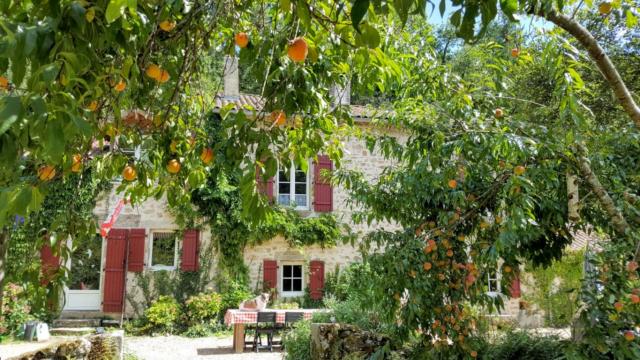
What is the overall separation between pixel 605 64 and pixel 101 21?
2.00 meters

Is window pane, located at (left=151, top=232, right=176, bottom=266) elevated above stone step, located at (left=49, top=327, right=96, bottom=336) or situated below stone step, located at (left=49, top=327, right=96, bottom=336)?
above

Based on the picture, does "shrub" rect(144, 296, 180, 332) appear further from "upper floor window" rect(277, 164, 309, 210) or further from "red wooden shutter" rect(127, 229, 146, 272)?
"upper floor window" rect(277, 164, 309, 210)

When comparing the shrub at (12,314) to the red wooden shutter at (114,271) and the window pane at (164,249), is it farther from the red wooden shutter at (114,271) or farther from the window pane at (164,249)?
the window pane at (164,249)

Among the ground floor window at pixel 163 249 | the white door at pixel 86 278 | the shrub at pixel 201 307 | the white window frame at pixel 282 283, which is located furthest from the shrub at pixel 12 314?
the white window frame at pixel 282 283

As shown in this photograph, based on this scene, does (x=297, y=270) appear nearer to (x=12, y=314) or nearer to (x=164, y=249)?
(x=164, y=249)

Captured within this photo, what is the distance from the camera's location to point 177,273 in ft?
37.7

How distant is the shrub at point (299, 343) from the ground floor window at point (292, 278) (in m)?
4.54

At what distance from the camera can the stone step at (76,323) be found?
10.6 meters

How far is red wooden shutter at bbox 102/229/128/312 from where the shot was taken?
11.1 metres

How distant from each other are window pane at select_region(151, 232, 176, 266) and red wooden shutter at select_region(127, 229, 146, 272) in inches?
14.8

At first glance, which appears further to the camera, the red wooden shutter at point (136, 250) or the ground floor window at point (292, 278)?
the ground floor window at point (292, 278)

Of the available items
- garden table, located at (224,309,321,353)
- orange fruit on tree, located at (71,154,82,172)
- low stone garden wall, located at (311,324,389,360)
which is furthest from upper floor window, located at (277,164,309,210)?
orange fruit on tree, located at (71,154,82,172)

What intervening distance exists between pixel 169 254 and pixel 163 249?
0.59 ft

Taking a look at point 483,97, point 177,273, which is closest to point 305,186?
point 177,273
